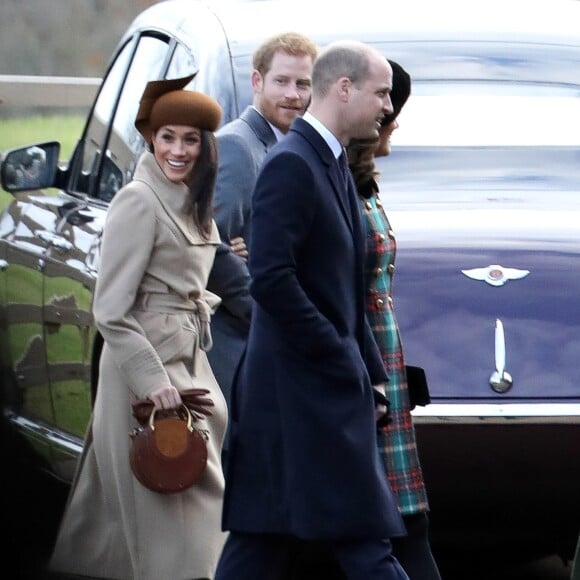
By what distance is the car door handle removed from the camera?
7.74 m

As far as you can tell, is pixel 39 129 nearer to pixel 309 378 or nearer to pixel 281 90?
pixel 281 90

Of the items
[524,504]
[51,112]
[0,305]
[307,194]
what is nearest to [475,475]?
[524,504]

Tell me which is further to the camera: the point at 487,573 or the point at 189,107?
the point at 487,573

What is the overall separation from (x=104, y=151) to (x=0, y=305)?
983 millimetres

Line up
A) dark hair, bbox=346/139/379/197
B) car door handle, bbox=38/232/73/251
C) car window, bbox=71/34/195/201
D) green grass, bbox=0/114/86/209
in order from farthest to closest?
green grass, bbox=0/114/86/209 < car door handle, bbox=38/232/73/251 < car window, bbox=71/34/195/201 < dark hair, bbox=346/139/379/197

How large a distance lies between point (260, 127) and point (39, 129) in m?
17.0

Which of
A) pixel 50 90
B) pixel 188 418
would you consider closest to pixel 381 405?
pixel 188 418

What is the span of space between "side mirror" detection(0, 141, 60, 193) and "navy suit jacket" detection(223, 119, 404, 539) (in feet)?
9.62

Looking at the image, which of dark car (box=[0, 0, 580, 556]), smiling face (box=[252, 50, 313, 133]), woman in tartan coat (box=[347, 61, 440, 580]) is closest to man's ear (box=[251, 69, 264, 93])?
smiling face (box=[252, 50, 313, 133])

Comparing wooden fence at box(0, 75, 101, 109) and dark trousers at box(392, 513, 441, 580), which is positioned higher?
dark trousers at box(392, 513, 441, 580)

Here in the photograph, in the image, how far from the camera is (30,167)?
8.37 m

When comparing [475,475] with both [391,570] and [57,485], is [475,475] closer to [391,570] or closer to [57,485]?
[391,570]

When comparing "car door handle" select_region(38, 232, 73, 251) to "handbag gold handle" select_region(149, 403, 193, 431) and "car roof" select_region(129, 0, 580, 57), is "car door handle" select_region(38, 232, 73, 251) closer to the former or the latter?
"car roof" select_region(129, 0, 580, 57)

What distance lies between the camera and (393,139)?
23.7 feet
